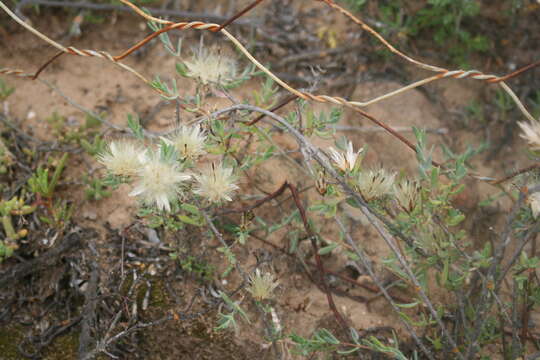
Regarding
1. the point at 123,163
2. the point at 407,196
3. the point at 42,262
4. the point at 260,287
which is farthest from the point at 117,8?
the point at 407,196

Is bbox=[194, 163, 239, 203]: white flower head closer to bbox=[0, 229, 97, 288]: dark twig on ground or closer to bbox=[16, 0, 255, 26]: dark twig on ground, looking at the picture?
bbox=[0, 229, 97, 288]: dark twig on ground

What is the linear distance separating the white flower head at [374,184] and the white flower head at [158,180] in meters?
0.56

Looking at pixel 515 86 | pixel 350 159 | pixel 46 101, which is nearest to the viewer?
pixel 350 159

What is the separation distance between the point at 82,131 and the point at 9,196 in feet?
1.59

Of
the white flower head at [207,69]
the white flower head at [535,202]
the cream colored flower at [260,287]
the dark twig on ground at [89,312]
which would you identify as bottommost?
the dark twig on ground at [89,312]

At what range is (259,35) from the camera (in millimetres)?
3049

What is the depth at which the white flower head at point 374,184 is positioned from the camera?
1586 mm

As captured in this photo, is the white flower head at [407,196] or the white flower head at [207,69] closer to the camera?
the white flower head at [407,196]

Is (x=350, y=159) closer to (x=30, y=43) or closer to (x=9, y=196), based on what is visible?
(x=9, y=196)

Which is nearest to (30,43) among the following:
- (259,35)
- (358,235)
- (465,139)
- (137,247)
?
(259,35)

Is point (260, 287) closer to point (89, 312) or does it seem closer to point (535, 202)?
point (89, 312)

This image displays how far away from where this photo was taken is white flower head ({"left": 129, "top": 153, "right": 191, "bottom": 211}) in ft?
4.60

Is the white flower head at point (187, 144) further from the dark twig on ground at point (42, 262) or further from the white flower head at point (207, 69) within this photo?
the dark twig on ground at point (42, 262)

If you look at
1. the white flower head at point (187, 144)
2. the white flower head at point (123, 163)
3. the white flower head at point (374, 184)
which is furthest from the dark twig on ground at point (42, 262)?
the white flower head at point (374, 184)
